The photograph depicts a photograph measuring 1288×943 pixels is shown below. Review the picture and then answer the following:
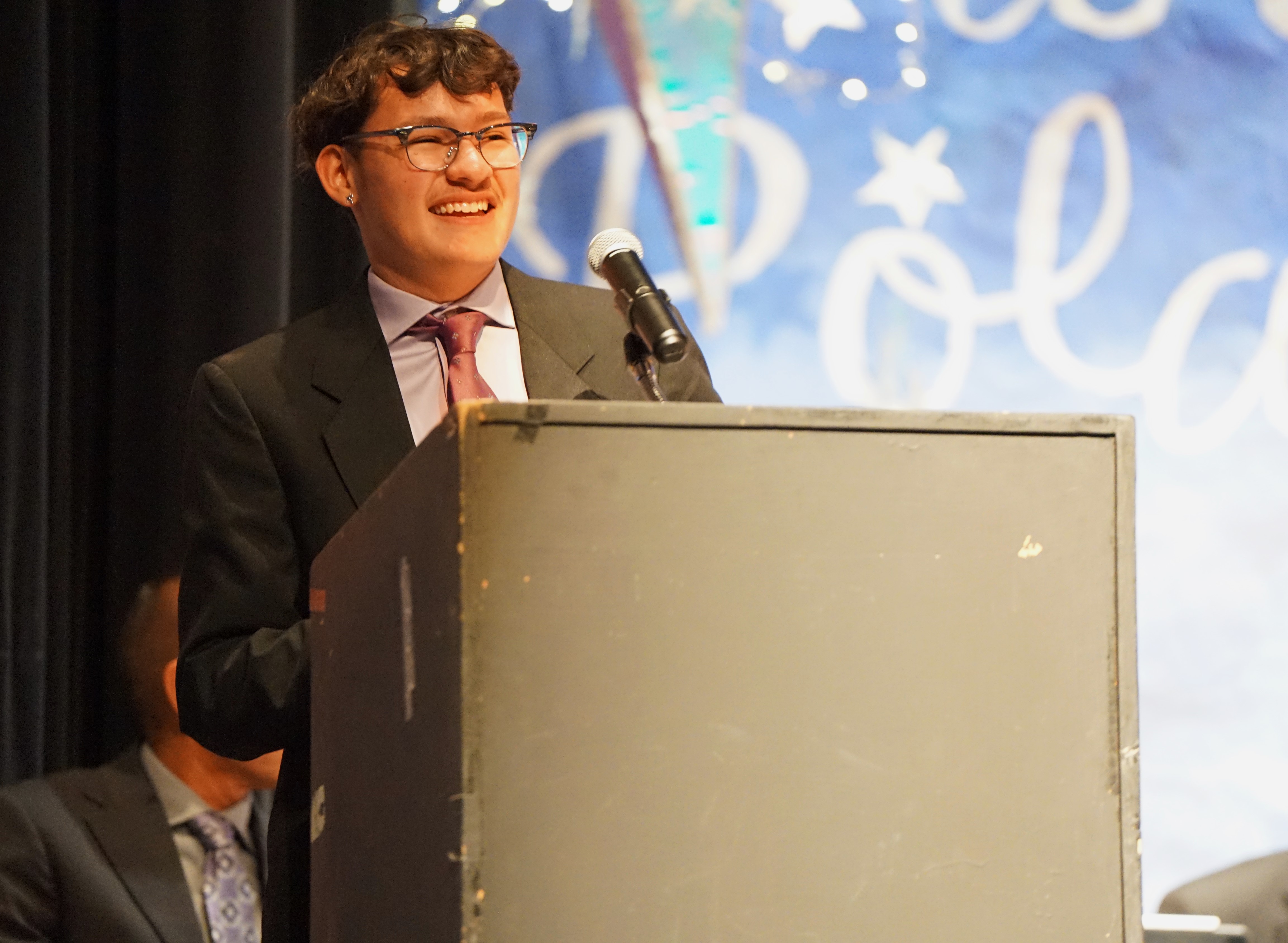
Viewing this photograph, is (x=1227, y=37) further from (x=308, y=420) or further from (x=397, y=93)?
(x=308, y=420)

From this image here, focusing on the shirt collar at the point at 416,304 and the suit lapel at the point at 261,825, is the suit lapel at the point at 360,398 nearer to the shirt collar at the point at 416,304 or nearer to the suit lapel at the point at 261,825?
the shirt collar at the point at 416,304

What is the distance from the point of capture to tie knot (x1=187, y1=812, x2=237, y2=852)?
2.60 m

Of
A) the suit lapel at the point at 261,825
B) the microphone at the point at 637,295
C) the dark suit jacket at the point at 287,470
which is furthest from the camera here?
the suit lapel at the point at 261,825

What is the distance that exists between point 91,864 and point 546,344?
4.93ft

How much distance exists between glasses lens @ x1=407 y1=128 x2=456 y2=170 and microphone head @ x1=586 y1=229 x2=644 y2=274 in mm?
325

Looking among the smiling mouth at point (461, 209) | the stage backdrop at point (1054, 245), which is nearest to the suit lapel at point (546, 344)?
the smiling mouth at point (461, 209)

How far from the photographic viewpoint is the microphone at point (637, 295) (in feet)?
3.56

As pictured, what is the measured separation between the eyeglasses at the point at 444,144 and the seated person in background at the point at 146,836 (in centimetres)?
118

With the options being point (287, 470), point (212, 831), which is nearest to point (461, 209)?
point (287, 470)

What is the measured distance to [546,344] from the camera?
1524 millimetres

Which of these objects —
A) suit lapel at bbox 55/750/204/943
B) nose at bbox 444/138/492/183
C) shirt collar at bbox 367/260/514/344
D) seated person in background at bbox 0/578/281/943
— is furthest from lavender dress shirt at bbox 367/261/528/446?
suit lapel at bbox 55/750/204/943

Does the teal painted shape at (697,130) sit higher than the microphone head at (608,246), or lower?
higher

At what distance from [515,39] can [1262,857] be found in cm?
197

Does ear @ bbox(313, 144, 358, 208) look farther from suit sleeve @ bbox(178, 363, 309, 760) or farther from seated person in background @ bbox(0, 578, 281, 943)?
seated person in background @ bbox(0, 578, 281, 943)
